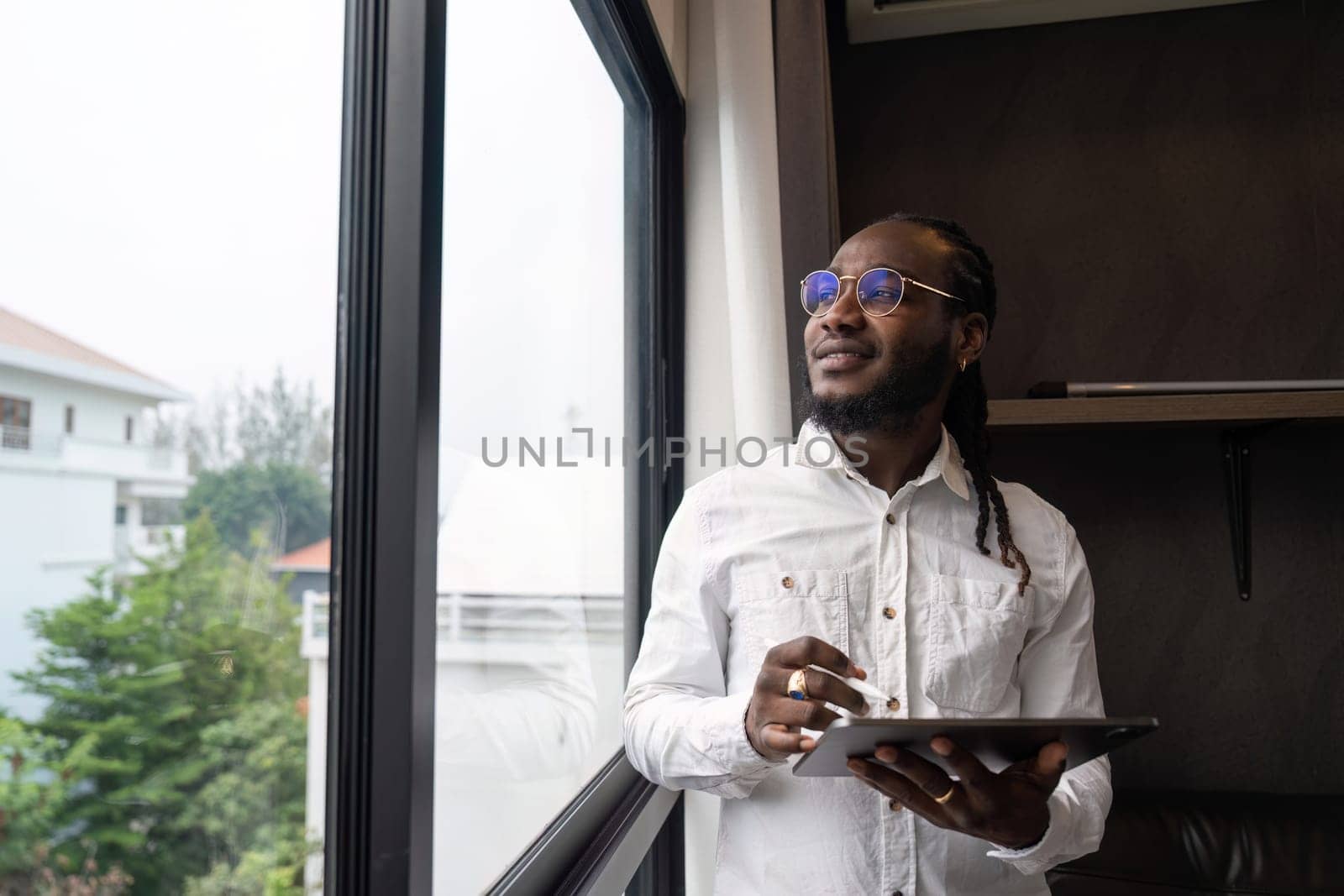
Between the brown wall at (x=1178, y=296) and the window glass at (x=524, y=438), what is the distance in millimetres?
1017

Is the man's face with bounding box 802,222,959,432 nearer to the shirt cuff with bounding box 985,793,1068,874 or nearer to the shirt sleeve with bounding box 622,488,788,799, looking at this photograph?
the shirt sleeve with bounding box 622,488,788,799

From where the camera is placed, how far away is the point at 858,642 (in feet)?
3.68

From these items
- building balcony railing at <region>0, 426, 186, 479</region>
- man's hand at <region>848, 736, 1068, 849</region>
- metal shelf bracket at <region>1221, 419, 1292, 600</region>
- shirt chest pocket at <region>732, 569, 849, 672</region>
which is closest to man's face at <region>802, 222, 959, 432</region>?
shirt chest pocket at <region>732, 569, 849, 672</region>

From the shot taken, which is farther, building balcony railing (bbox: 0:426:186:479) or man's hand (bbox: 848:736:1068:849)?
man's hand (bbox: 848:736:1068:849)

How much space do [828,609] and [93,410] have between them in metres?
0.83

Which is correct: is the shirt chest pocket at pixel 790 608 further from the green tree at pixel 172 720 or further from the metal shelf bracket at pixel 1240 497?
the metal shelf bracket at pixel 1240 497

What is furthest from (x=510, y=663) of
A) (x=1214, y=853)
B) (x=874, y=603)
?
(x=1214, y=853)

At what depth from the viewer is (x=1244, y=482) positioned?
1.97 metres

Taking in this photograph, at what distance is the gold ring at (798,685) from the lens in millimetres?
875

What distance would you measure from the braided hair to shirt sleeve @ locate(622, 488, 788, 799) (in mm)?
363

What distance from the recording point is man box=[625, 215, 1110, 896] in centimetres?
106

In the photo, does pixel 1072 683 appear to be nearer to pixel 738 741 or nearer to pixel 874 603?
pixel 874 603
